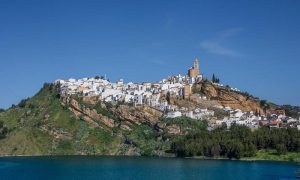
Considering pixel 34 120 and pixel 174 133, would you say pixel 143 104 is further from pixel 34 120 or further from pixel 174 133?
pixel 34 120

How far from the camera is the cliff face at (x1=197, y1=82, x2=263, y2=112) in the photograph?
142 meters

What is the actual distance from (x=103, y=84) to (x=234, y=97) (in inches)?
1826

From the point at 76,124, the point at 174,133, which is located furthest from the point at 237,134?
the point at 76,124

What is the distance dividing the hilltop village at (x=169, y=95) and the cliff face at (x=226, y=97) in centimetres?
194

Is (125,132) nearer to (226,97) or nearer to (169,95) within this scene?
(169,95)

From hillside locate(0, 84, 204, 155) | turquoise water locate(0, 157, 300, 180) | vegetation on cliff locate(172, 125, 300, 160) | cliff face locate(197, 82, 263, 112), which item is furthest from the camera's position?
cliff face locate(197, 82, 263, 112)

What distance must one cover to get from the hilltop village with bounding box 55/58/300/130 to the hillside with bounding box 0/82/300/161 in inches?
104

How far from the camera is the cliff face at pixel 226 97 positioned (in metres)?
142

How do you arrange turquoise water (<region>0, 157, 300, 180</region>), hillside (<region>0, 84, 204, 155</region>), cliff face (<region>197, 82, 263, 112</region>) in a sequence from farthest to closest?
cliff face (<region>197, 82, 263, 112</region>)
hillside (<region>0, 84, 204, 155</region>)
turquoise water (<region>0, 157, 300, 180</region>)

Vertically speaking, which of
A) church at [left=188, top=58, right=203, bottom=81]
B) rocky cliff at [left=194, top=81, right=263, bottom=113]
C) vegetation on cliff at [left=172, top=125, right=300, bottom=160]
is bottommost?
vegetation on cliff at [left=172, top=125, right=300, bottom=160]

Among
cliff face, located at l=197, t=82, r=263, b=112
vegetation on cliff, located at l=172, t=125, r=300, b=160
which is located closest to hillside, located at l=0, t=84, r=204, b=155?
vegetation on cliff, located at l=172, t=125, r=300, b=160

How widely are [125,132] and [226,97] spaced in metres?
32.2

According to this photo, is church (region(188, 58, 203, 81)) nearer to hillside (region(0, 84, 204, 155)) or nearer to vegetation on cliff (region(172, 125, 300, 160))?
hillside (region(0, 84, 204, 155))

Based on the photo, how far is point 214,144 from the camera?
10481 cm
